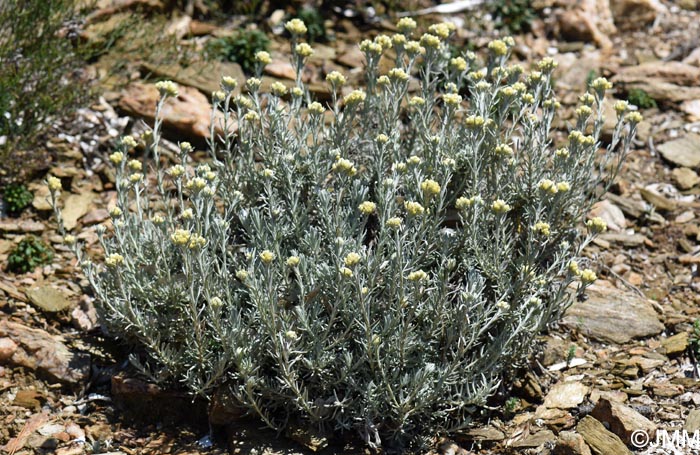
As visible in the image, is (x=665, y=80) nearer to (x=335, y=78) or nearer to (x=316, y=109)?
(x=335, y=78)

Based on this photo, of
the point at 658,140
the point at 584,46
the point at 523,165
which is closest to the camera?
the point at 523,165

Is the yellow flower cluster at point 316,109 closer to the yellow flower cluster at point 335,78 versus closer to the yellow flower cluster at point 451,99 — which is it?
the yellow flower cluster at point 335,78

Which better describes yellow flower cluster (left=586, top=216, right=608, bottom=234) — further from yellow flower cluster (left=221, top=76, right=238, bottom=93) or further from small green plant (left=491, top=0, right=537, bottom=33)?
small green plant (left=491, top=0, right=537, bottom=33)

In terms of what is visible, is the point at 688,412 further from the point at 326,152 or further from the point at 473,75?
the point at 326,152

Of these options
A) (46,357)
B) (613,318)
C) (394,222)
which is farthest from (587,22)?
(46,357)

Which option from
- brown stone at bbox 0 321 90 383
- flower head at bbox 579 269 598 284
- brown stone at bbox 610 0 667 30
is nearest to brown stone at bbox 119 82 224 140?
brown stone at bbox 0 321 90 383

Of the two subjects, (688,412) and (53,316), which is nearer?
(688,412)

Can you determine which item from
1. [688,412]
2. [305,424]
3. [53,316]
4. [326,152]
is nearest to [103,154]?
[53,316]
